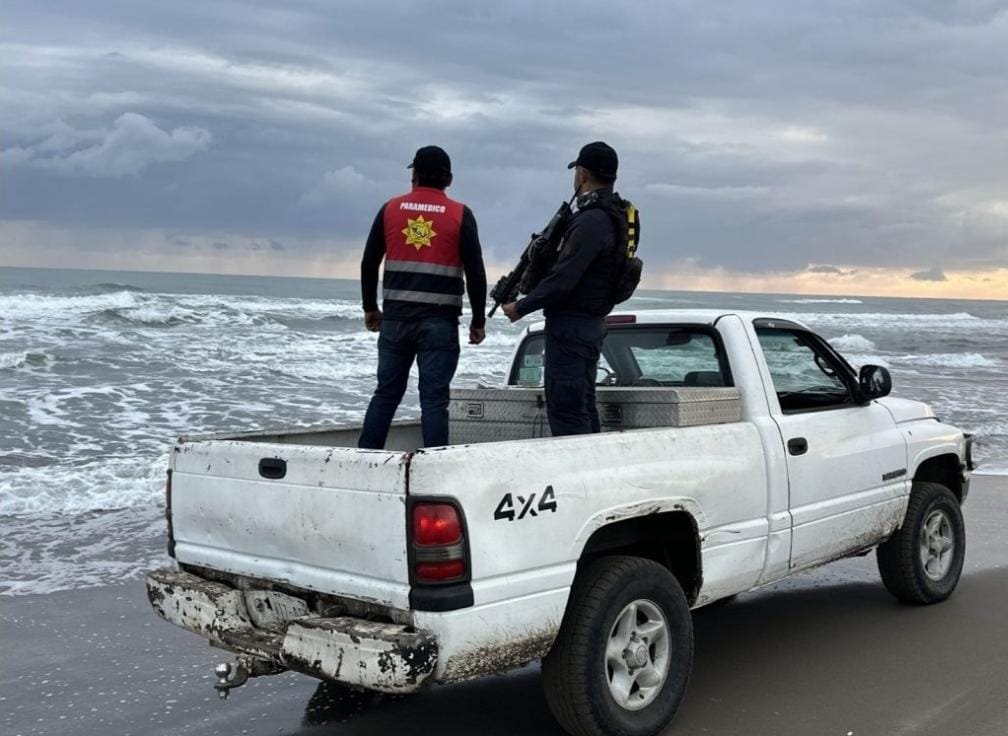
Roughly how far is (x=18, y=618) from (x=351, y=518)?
3352 millimetres

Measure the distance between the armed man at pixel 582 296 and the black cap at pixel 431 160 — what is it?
64 cm

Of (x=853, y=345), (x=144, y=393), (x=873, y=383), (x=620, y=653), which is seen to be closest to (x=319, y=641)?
(x=620, y=653)

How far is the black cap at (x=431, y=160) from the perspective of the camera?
15.8 ft

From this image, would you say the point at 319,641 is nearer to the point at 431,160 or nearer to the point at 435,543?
the point at 435,543

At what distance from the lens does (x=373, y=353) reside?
24578 mm

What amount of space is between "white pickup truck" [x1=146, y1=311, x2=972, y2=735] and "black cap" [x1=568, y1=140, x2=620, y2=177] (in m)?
0.84

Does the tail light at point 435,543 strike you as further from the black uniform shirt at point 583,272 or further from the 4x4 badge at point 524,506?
the black uniform shirt at point 583,272

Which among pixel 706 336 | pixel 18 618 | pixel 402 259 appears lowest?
pixel 18 618

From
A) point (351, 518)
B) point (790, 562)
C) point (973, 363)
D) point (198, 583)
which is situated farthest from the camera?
point (973, 363)

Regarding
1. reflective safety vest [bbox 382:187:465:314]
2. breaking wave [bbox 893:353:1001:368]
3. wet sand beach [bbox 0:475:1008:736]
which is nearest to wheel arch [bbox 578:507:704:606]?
wet sand beach [bbox 0:475:1008:736]

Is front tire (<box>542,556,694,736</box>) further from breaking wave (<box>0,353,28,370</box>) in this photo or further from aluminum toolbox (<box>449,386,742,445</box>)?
breaking wave (<box>0,353,28,370</box>)

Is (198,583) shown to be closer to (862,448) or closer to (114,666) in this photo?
(114,666)

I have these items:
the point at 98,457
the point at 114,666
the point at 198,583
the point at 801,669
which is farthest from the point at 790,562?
the point at 98,457

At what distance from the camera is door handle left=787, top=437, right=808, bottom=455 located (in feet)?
15.5
